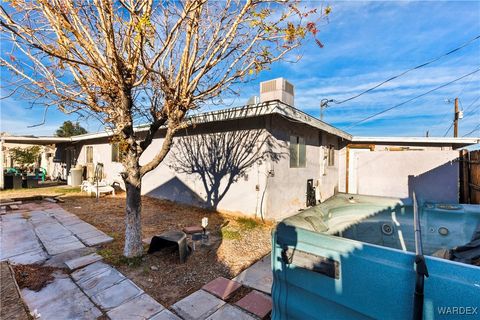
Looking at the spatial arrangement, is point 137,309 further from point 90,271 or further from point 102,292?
point 90,271

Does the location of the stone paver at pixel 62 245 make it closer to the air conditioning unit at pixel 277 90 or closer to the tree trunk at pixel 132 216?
the tree trunk at pixel 132 216

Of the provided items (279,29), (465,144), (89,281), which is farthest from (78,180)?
(465,144)

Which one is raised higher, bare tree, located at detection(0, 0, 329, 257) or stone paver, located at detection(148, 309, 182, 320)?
bare tree, located at detection(0, 0, 329, 257)

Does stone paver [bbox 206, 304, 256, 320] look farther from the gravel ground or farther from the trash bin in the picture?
Answer: the trash bin

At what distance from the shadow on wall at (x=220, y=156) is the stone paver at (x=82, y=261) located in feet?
13.0

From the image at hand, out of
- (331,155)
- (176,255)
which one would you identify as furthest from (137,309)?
(331,155)

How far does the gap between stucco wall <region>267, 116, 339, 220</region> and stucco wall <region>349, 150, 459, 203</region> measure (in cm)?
224

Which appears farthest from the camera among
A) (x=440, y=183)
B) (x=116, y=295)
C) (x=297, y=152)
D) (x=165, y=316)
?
(x=440, y=183)

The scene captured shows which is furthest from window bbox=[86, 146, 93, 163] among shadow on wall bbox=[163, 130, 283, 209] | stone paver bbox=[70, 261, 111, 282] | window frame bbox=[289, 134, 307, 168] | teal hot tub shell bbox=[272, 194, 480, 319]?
teal hot tub shell bbox=[272, 194, 480, 319]

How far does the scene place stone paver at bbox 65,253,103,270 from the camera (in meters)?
3.60

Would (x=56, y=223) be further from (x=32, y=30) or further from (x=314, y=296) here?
(x=314, y=296)

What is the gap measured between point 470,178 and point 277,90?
21.5 feet

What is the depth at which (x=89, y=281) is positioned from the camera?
3207mm

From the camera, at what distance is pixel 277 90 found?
275 inches
